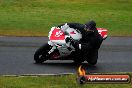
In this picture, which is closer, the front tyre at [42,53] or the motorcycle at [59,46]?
the motorcycle at [59,46]

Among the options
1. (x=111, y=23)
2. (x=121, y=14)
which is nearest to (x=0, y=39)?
(x=111, y=23)

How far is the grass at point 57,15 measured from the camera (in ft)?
85.3

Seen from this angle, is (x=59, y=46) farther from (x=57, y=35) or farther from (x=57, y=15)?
(x=57, y=15)

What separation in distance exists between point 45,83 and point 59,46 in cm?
332

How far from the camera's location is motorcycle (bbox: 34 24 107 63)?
17500 mm

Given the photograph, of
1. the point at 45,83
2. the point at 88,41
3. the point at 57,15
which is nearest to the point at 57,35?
the point at 88,41

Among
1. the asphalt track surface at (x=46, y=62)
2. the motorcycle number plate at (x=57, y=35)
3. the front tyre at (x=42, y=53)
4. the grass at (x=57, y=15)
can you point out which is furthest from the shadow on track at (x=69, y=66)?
the grass at (x=57, y=15)

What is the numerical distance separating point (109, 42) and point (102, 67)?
5.26 meters

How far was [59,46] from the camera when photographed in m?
17.5

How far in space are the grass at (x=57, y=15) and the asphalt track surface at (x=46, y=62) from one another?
240cm

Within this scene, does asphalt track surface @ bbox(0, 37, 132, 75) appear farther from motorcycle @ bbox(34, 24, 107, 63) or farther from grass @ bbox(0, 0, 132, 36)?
grass @ bbox(0, 0, 132, 36)

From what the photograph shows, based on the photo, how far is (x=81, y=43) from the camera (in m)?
17.4

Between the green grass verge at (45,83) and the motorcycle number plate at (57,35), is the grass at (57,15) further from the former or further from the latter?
the green grass verge at (45,83)

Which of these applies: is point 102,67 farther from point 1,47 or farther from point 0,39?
point 0,39
